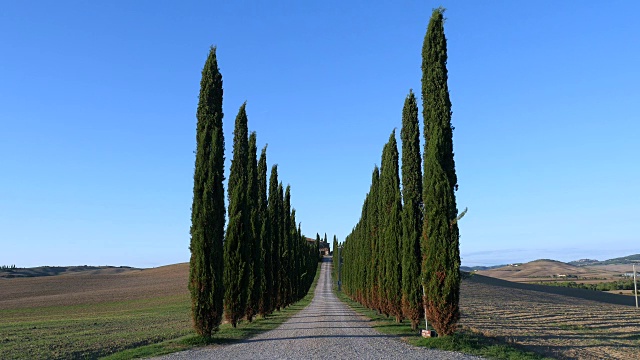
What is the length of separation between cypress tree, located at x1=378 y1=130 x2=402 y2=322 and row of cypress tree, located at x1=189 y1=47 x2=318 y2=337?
6.79 meters

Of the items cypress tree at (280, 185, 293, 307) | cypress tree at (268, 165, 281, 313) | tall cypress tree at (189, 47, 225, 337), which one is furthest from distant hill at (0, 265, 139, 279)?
tall cypress tree at (189, 47, 225, 337)

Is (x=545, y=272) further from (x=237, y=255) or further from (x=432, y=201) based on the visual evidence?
(x=432, y=201)

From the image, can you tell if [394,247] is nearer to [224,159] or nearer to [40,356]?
[224,159]

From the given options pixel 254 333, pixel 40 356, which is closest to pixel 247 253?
pixel 254 333

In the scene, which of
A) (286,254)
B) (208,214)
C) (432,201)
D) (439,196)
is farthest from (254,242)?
(286,254)

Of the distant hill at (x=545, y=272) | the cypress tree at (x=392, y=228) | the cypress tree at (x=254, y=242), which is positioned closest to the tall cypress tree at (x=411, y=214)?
the cypress tree at (x=392, y=228)

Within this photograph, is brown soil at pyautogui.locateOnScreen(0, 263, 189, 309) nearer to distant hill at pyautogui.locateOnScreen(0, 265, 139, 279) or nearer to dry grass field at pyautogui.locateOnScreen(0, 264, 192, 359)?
dry grass field at pyautogui.locateOnScreen(0, 264, 192, 359)

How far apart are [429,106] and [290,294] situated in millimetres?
28154

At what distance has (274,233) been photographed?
35.4m

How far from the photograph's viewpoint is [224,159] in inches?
701

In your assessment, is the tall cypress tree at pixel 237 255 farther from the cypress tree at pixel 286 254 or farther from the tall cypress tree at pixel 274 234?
the cypress tree at pixel 286 254

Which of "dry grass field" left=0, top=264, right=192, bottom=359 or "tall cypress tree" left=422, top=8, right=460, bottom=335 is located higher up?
"tall cypress tree" left=422, top=8, right=460, bottom=335

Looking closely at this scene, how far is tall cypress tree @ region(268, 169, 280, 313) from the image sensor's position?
33591 mm

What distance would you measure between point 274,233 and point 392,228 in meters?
12.2
